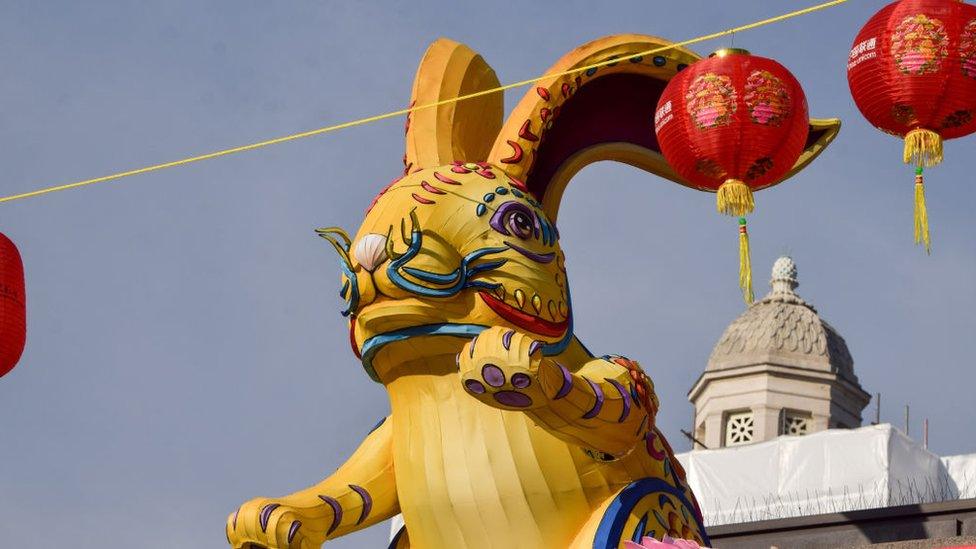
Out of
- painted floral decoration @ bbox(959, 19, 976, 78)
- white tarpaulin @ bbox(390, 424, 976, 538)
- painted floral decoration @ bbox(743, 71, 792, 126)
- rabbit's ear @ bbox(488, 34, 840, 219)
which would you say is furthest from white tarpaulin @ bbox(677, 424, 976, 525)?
painted floral decoration @ bbox(959, 19, 976, 78)

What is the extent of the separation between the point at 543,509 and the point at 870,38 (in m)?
2.63

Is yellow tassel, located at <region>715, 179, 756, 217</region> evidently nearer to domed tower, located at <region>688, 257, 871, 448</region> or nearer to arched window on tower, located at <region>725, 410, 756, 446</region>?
domed tower, located at <region>688, 257, 871, 448</region>

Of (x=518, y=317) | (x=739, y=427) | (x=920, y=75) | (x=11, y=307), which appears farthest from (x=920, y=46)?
(x=739, y=427)

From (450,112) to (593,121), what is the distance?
0.72m

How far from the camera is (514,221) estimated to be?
10.5 meters

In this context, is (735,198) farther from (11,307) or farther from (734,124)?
(11,307)

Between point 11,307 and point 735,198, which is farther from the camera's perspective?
point 11,307

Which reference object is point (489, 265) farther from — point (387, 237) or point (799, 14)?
point (799, 14)

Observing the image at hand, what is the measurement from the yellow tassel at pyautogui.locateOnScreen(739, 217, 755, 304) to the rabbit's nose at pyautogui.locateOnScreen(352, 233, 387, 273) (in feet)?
5.94

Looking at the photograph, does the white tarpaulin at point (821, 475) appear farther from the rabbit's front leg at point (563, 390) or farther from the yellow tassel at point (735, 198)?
the rabbit's front leg at point (563, 390)

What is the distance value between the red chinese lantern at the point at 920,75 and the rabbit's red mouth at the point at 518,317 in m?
1.75

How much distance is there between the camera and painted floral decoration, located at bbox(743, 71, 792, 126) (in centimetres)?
1065

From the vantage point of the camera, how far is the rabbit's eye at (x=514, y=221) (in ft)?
34.2

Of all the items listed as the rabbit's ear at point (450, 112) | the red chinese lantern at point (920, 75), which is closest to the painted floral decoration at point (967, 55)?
the red chinese lantern at point (920, 75)
